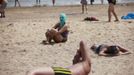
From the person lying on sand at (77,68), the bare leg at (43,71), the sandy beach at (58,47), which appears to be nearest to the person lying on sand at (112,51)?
the sandy beach at (58,47)

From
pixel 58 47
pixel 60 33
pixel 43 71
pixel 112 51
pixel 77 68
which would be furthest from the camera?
pixel 60 33

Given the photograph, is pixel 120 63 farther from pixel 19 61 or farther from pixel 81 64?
pixel 81 64

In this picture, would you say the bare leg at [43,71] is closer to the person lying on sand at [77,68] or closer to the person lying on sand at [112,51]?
the person lying on sand at [77,68]

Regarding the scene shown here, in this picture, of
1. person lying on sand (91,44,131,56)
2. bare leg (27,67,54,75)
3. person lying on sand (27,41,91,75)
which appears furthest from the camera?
person lying on sand (91,44,131,56)

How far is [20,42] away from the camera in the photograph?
35.6 ft

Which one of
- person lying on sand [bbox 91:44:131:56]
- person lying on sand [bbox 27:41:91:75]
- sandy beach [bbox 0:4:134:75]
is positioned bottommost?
sandy beach [bbox 0:4:134:75]

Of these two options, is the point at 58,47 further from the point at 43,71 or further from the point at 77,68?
the point at 43,71

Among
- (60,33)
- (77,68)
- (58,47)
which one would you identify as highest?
(77,68)

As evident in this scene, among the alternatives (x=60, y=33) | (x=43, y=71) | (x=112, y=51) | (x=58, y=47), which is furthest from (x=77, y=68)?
(x=60, y=33)

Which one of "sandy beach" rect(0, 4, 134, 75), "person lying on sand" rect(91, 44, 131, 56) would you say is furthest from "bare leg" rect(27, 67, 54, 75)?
"person lying on sand" rect(91, 44, 131, 56)

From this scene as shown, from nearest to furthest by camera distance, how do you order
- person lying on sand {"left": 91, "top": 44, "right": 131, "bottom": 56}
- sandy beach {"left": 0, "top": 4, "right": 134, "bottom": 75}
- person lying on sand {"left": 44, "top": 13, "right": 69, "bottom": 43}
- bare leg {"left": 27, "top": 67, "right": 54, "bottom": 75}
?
bare leg {"left": 27, "top": 67, "right": 54, "bottom": 75}
sandy beach {"left": 0, "top": 4, "right": 134, "bottom": 75}
person lying on sand {"left": 91, "top": 44, "right": 131, "bottom": 56}
person lying on sand {"left": 44, "top": 13, "right": 69, "bottom": 43}

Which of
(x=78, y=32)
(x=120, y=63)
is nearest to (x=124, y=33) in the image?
(x=78, y=32)

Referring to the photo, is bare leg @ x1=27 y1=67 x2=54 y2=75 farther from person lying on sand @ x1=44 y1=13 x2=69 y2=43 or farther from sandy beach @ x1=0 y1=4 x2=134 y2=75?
person lying on sand @ x1=44 y1=13 x2=69 y2=43

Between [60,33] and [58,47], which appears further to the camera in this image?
[60,33]
